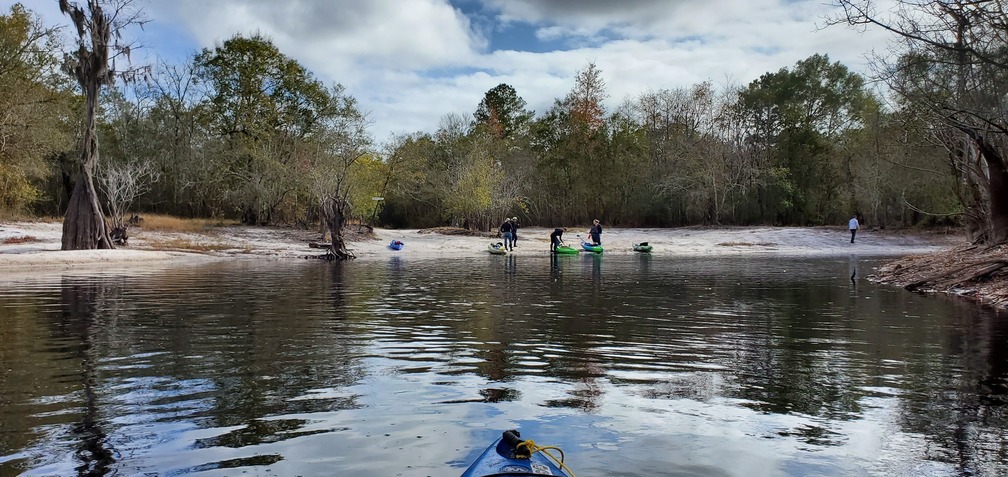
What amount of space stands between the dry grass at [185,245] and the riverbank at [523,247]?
0.16 feet

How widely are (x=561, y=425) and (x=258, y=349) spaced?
523 centimetres

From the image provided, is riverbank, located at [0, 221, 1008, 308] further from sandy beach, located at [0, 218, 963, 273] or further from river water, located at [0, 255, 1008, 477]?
river water, located at [0, 255, 1008, 477]

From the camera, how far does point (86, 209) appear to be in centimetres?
2841

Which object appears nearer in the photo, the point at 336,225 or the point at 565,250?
the point at 336,225

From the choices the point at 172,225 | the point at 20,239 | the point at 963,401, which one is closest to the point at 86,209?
the point at 20,239

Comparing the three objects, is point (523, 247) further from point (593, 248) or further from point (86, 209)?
point (86, 209)

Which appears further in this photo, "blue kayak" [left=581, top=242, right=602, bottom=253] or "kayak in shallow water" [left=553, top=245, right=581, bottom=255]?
"blue kayak" [left=581, top=242, right=602, bottom=253]

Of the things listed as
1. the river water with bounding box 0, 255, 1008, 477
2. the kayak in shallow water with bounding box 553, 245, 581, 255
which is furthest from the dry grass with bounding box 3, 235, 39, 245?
the kayak in shallow water with bounding box 553, 245, 581, 255

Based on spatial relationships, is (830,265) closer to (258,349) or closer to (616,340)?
(616,340)

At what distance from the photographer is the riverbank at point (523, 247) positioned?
20.8 meters

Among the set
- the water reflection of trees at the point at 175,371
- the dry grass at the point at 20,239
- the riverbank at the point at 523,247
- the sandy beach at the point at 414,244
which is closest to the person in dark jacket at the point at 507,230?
the riverbank at the point at 523,247

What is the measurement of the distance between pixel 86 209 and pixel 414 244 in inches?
770

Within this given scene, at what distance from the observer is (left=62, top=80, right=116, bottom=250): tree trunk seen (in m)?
28.4

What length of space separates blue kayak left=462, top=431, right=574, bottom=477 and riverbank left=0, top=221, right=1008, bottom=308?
1438 cm
